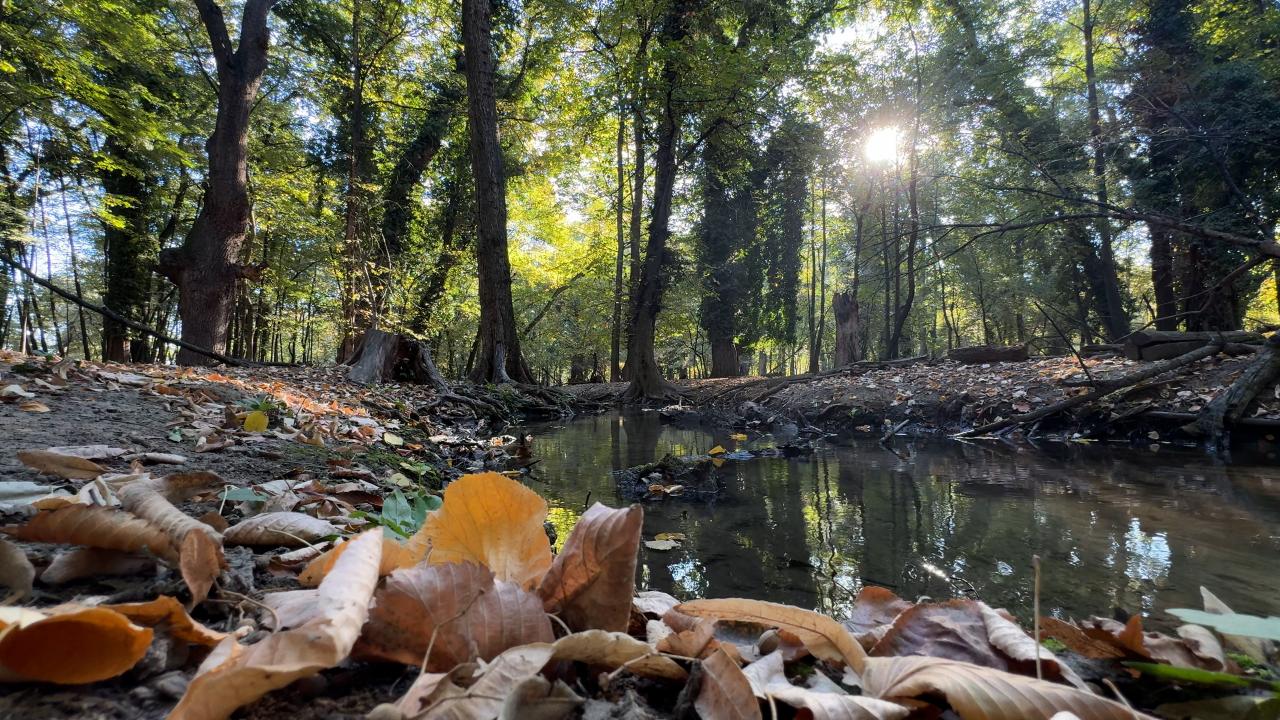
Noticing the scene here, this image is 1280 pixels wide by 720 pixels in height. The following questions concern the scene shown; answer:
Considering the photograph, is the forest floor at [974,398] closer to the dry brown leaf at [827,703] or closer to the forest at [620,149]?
the forest at [620,149]

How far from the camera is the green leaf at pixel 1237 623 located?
25.1 inches

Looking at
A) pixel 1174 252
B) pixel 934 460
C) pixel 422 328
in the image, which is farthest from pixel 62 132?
pixel 1174 252

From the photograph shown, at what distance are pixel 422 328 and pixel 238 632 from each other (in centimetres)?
1582

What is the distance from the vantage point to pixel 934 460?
16.3ft

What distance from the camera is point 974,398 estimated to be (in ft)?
23.3

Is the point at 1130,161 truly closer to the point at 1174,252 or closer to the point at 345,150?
the point at 1174,252

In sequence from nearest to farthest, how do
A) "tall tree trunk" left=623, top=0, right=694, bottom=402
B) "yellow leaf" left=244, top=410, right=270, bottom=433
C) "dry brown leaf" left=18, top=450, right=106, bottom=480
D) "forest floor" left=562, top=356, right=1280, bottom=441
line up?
"dry brown leaf" left=18, top=450, right=106, bottom=480 → "yellow leaf" left=244, top=410, right=270, bottom=433 → "forest floor" left=562, top=356, right=1280, bottom=441 → "tall tree trunk" left=623, top=0, right=694, bottom=402

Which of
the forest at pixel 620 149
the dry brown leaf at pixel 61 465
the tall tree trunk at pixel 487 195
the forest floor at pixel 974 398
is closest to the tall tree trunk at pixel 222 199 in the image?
the forest at pixel 620 149

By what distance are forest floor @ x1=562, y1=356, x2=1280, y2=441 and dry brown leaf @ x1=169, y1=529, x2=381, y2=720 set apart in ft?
23.6

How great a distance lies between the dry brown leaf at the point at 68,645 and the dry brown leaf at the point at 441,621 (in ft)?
0.77

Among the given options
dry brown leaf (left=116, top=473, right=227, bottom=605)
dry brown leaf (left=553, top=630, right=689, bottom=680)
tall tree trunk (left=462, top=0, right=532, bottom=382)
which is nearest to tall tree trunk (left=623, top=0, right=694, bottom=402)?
tall tree trunk (left=462, top=0, right=532, bottom=382)

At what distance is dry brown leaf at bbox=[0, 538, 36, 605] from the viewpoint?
0.75m

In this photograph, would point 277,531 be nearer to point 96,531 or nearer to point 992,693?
point 96,531

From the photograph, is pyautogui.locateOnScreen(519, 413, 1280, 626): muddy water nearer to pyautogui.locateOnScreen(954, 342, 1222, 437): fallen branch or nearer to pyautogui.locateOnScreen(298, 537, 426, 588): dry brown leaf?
pyautogui.locateOnScreen(954, 342, 1222, 437): fallen branch
